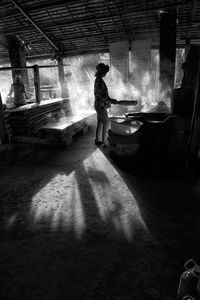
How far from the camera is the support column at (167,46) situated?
910cm

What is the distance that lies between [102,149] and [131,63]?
6.75 meters

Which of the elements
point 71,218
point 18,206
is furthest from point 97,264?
point 18,206

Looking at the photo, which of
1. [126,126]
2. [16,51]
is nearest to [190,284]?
[126,126]

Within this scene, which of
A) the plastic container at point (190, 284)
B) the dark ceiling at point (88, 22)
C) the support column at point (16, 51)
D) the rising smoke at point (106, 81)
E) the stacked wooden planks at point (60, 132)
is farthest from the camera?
the support column at point (16, 51)

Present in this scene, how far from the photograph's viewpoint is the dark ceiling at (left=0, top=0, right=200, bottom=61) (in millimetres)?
9000

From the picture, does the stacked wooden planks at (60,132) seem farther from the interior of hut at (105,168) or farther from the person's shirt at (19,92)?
the person's shirt at (19,92)

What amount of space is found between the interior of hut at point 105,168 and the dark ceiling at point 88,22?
0.18ft

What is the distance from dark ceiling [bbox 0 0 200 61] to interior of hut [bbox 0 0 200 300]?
0.18 ft

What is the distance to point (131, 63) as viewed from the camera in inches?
472

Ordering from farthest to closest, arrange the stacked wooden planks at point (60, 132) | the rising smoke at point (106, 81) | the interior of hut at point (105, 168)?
the rising smoke at point (106, 81), the stacked wooden planks at point (60, 132), the interior of hut at point (105, 168)

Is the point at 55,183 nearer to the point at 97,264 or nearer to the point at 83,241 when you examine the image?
the point at 83,241

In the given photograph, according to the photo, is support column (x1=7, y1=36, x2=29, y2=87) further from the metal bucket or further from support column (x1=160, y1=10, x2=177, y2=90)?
the metal bucket

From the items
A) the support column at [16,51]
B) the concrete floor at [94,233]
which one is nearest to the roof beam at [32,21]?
the support column at [16,51]

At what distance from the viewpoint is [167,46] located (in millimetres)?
9531
